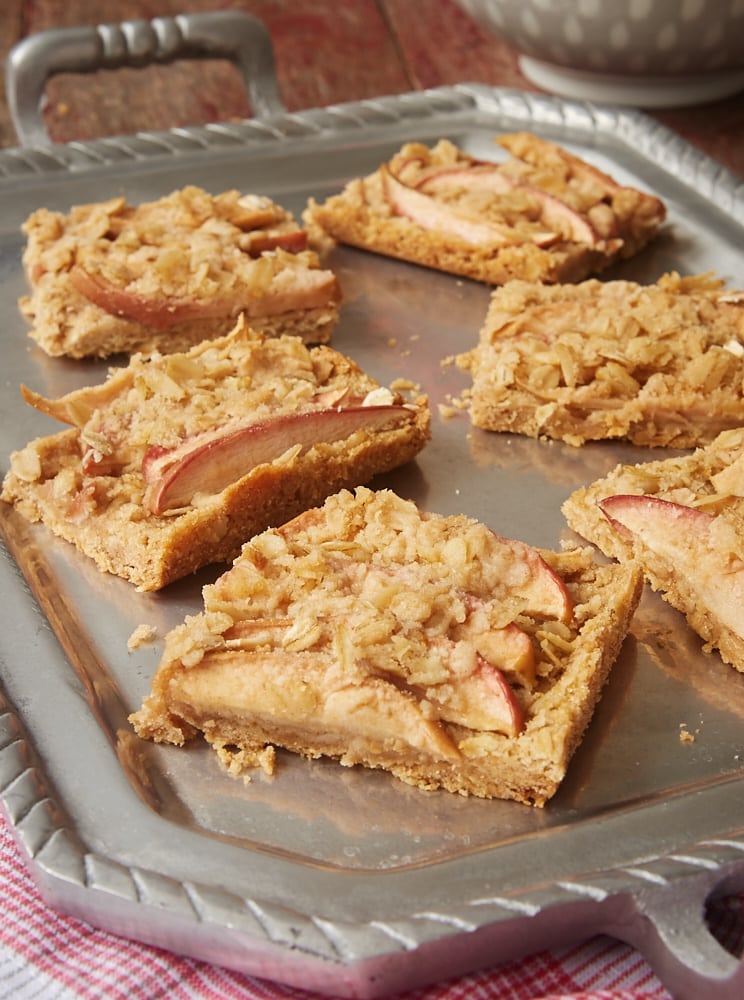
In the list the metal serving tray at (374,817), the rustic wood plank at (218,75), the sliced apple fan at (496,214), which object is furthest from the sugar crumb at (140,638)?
the rustic wood plank at (218,75)

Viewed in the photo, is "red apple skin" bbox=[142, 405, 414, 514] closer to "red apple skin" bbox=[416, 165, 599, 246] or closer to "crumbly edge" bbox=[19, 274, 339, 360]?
"crumbly edge" bbox=[19, 274, 339, 360]

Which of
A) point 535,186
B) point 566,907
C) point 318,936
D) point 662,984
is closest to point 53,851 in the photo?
point 318,936

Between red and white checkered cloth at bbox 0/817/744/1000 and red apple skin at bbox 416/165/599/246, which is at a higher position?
red apple skin at bbox 416/165/599/246

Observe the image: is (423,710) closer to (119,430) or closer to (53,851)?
(53,851)

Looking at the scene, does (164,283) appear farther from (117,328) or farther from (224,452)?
(224,452)

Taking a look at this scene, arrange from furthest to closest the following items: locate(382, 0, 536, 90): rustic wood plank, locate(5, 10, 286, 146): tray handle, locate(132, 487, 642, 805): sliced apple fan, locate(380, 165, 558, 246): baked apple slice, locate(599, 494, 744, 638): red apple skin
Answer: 1. locate(382, 0, 536, 90): rustic wood plank
2. locate(5, 10, 286, 146): tray handle
3. locate(380, 165, 558, 246): baked apple slice
4. locate(599, 494, 744, 638): red apple skin
5. locate(132, 487, 642, 805): sliced apple fan

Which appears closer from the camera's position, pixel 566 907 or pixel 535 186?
pixel 566 907

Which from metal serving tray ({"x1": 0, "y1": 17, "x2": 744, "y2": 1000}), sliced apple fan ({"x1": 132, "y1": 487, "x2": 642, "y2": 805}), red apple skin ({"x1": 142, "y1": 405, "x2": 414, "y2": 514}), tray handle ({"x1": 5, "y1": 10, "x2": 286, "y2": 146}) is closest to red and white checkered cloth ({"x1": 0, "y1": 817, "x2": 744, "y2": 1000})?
metal serving tray ({"x1": 0, "y1": 17, "x2": 744, "y2": 1000})
